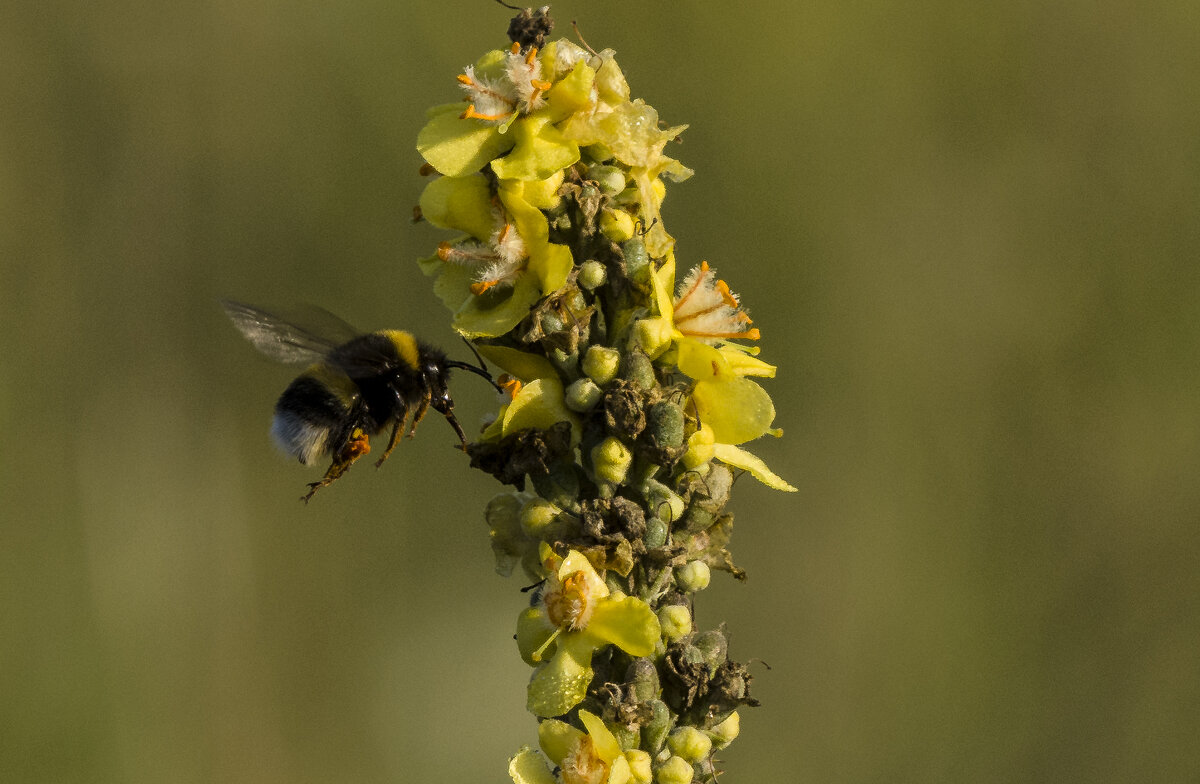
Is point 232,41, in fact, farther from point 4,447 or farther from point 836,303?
point 836,303

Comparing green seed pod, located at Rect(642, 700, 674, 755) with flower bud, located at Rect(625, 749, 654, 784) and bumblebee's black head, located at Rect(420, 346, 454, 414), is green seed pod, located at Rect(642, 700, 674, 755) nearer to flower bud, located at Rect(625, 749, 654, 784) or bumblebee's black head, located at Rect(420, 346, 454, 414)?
flower bud, located at Rect(625, 749, 654, 784)

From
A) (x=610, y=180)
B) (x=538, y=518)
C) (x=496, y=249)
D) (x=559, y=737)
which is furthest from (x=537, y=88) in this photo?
(x=559, y=737)

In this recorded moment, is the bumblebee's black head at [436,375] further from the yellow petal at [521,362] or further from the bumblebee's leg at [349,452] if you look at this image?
the yellow petal at [521,362]

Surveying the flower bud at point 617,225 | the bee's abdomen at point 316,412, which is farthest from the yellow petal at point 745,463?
the bee's abdomen at point 316,412

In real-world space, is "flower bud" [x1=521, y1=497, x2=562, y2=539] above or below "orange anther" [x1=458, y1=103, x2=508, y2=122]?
below

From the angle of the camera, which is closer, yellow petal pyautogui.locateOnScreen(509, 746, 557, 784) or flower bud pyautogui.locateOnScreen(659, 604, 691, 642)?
yellow petal pyautogui.locateOnScreen(509, 746, 557, 784)

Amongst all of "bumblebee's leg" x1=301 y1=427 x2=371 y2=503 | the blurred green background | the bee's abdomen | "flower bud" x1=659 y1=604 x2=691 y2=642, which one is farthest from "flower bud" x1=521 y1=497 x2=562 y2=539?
the blurred green background

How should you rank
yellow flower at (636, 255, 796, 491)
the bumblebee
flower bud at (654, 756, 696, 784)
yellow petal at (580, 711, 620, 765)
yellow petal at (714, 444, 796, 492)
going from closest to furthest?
yellow petal at (580, 711, 620, 765)
flower bud at (654, 756, 696, 784)
yellow flower at (636, 255, 796, 491)
yellow petal at (714, 444, 796, 492)
the bumblebee
